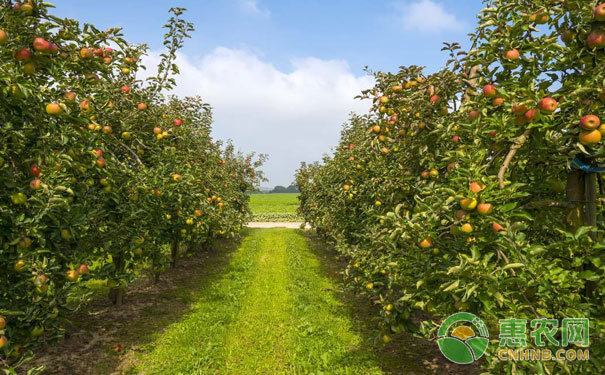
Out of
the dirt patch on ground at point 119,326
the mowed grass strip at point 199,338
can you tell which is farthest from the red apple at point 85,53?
the mowed grass strip at point 199,338

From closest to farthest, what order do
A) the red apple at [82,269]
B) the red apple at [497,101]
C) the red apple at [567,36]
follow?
1. the red apple at [567,36]
2. the red apple at [497,101]
3. the red apple at [82,269]

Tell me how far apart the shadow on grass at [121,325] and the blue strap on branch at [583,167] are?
5568 millimetres

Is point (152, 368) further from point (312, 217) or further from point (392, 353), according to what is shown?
point (312, 217)

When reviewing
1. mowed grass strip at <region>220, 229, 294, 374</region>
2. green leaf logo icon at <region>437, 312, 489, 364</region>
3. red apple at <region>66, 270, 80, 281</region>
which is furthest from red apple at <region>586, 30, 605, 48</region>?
red apple at <region>66, 270, 80, 281</region>

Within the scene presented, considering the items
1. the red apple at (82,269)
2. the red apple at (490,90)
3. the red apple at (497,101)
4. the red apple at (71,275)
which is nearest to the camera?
the red apple at (490,90)

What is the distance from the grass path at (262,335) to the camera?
203 inches

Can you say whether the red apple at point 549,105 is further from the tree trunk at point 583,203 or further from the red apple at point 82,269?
the red apple at point 82,269

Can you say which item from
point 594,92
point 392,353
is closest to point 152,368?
point 392,353

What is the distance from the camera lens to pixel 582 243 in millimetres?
2629

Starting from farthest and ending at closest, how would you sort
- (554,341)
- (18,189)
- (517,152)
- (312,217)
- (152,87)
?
(312,217)
(152,87)
(18,189)
(517,152)
(554,341)

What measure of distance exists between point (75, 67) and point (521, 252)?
4438mm

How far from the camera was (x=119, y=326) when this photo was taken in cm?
654

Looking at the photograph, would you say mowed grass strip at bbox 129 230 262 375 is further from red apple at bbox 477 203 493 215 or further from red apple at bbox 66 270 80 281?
red apple at bbox 477 203 493 215

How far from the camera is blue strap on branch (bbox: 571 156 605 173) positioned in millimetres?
2608
